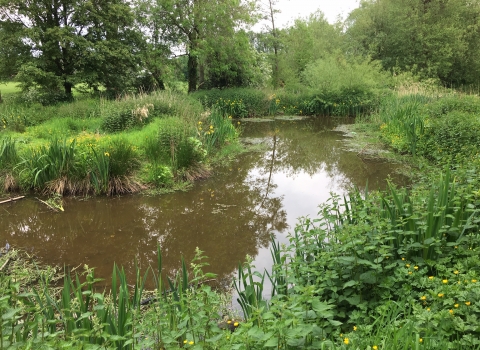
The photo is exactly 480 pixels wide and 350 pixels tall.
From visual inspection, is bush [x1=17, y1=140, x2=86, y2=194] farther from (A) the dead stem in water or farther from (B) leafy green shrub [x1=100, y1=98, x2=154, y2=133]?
(B) leafy green shrub [x1=100, y1=98, x2=154, y2=133]

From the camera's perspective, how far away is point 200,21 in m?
16.1

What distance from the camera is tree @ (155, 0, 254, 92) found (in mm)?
15766

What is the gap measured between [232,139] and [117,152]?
4039 millimetres

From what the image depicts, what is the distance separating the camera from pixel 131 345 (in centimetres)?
189

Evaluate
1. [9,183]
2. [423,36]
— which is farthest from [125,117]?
[423,36]

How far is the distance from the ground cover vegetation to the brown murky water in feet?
1.16

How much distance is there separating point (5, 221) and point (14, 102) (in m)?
9.12

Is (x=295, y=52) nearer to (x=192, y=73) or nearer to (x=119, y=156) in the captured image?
(x=192, y=73)

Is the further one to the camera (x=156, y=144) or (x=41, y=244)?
(x=156, y=144)

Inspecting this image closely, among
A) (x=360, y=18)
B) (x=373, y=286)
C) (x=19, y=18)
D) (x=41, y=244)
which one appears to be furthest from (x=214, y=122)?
(x=360, y=18)

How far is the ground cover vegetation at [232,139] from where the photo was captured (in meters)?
1.87

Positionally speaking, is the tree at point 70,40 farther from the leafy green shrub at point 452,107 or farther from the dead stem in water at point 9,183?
the leafy green shrub at point 452,107

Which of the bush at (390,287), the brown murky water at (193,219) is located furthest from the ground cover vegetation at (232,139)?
the brown murky water at (193,219)

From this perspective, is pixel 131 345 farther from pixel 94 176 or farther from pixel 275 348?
pixel 94 176
